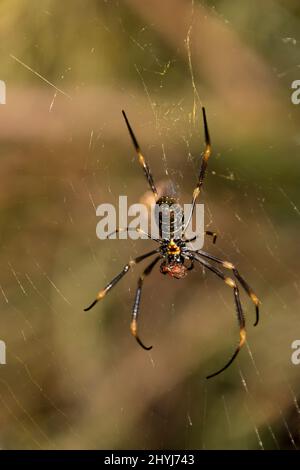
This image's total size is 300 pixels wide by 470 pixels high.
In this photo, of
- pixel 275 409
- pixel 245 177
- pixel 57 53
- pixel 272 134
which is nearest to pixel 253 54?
pixel 272 134

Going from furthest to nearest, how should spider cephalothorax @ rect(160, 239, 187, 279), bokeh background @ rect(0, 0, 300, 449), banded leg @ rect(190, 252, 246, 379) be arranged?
bokeh background @ rect(0, 0, 300, 449) < spider cephalothorax @ rect(160, 239, 187, 279) < banded leg @ rect(190, 252, 246, 379)

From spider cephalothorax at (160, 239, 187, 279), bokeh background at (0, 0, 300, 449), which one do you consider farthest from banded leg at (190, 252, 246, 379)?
bokeh background at (0, 0, 300, 449)

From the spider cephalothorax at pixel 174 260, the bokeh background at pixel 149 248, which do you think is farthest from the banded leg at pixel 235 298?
the bokeh background at pixel 149 248

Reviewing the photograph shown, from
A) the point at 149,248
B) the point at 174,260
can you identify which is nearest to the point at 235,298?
the point at 174,260

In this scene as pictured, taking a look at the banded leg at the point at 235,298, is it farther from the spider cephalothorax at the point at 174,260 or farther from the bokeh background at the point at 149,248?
the bokeh background at the point at 149,248

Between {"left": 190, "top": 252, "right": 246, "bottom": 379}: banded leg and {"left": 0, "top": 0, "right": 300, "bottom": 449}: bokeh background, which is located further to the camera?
{"left": 0, "top": 0, "right": 300, "bottom": 449}: bokeh background

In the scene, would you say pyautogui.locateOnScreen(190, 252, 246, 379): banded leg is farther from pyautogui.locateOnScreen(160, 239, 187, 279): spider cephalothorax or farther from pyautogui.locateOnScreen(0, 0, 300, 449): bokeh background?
pyautogui.locateOnScreen(0, 0, 300, 449): bokeh background
